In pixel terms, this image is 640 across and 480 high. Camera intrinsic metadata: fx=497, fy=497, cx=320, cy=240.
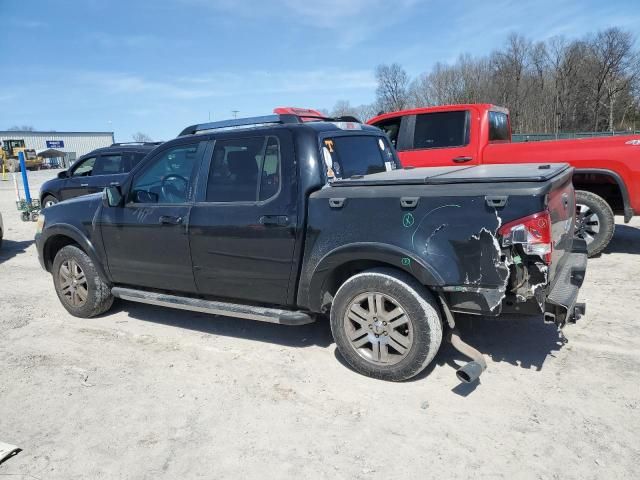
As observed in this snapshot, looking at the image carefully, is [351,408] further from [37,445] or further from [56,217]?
[56,217]

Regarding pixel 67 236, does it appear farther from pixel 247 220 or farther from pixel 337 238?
pixel 337 238

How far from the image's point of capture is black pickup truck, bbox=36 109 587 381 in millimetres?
3105

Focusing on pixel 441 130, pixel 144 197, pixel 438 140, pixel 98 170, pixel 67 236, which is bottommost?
pixel 67 236

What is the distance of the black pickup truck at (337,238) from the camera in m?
3.11

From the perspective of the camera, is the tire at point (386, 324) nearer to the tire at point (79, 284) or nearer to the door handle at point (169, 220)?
the door handle at point (169, 220)

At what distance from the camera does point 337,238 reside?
359 centimetres

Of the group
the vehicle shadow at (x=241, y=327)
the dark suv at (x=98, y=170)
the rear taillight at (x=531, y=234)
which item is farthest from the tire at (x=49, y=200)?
the rear taillight at (x=531, y=234)

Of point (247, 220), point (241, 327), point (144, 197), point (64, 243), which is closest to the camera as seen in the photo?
point (247, 220)

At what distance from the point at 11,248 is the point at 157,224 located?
6.80m

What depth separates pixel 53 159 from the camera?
230 ft

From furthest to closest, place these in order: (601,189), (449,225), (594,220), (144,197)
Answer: (601,189), (594,220), (144,197), (449,225)

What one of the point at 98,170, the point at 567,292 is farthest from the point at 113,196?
the point at 98,170

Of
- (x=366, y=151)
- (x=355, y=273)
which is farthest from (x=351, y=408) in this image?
(x=366, y=151)

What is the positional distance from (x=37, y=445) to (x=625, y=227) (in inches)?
351
